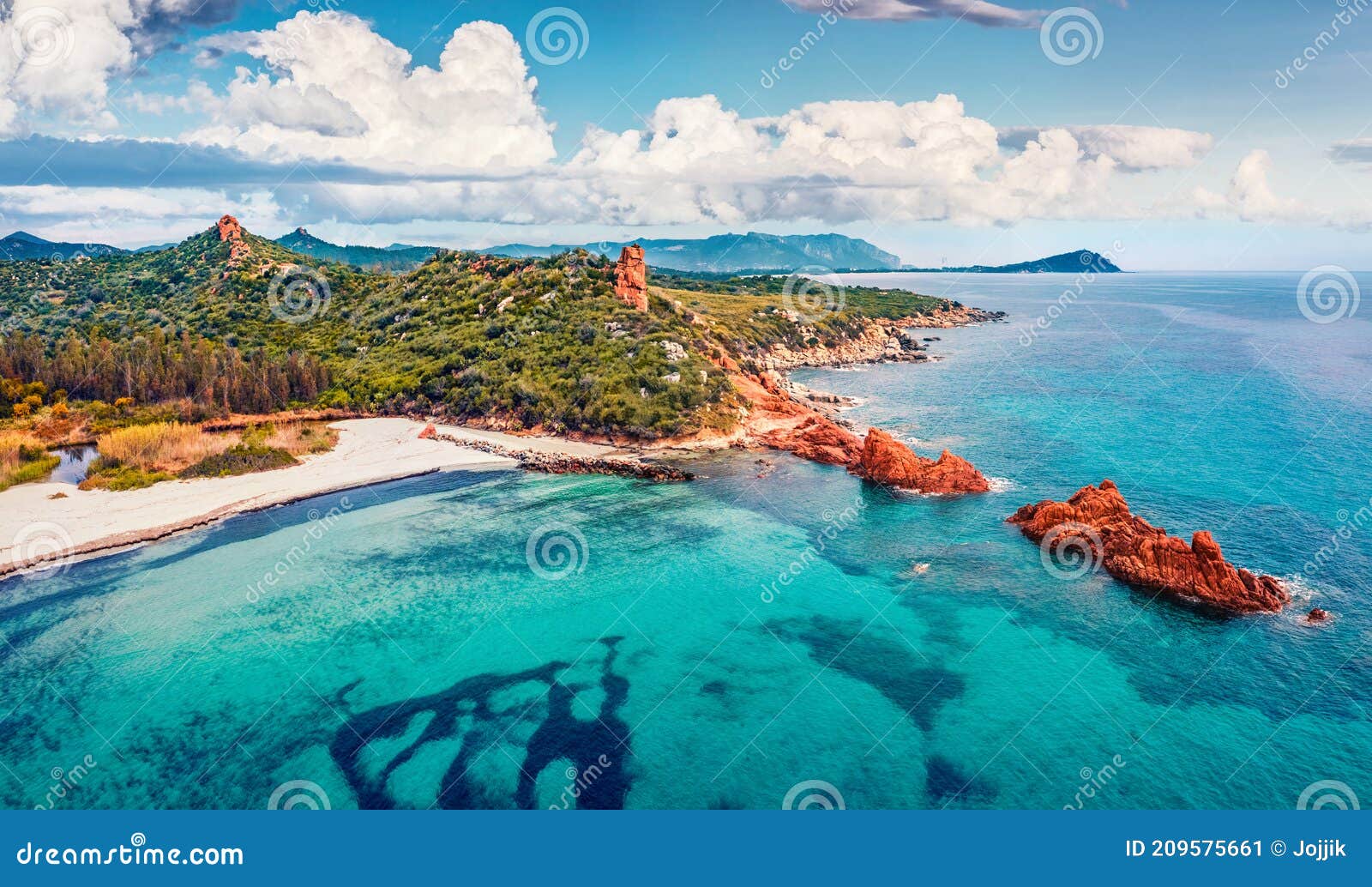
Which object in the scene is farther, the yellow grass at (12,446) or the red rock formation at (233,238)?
the red rock formation at (233,238)

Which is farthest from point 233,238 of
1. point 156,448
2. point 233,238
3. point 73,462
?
point 156,448

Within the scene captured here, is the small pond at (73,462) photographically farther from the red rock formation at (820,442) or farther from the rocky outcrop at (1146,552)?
the rocky outcrop at (1146,552)

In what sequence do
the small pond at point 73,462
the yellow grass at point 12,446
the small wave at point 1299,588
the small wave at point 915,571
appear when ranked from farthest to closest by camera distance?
the small pond at point 73,462
the yellow grass at point 12,446
the small wave at point 915,571
the small wave at point 1299,588

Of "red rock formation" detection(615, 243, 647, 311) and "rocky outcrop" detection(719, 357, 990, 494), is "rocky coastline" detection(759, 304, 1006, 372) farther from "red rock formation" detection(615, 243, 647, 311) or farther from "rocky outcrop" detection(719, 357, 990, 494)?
"red rock formation" detection(615, 243, 647, 311)

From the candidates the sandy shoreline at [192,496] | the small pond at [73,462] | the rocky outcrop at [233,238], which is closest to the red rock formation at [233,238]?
the rocky outcrop at [233,238]

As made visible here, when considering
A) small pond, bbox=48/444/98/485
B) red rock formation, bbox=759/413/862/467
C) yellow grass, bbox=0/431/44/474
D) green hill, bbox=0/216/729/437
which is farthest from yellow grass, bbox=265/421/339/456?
red rock formation, bbox=759/413/862/467

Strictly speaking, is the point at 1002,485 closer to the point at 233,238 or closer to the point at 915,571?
the point at 915,571
